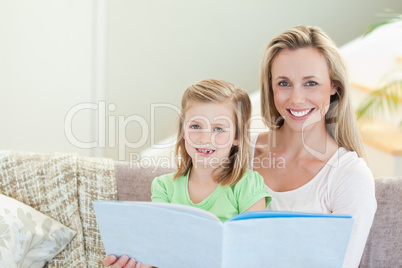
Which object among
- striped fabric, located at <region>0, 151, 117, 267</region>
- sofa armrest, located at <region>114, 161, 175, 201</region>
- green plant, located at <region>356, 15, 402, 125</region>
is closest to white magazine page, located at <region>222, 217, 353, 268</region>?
sofa armrest, located at <region>114, 161, 175, 201</region>

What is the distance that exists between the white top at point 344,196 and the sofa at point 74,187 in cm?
54

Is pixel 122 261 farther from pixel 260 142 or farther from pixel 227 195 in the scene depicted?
pixel 260 142

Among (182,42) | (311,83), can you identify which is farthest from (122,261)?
(182,42)

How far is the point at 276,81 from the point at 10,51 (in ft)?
8.00

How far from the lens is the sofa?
208 cm

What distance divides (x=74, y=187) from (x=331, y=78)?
3.37 ft

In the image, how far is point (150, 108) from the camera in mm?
4082

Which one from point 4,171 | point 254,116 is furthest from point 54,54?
point 4,171

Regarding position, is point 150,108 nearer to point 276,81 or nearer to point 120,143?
point 120,143

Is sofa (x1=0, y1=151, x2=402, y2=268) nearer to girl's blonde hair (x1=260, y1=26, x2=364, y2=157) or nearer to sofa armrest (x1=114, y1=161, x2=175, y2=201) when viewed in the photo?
sofa armrest (x1=114, y1=161, x2=175, y2=201)

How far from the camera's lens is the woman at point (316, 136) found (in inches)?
64.2

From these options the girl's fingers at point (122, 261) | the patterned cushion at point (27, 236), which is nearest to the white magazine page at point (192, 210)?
the girl's fingers at point (122, 261)

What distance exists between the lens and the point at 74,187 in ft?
6.88

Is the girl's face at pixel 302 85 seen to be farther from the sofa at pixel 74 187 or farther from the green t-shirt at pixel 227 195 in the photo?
the sofa at pixel 74 187
